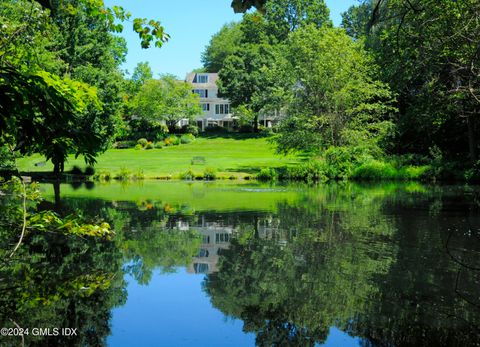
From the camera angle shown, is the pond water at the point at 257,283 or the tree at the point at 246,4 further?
the pond water at the point at 257,283

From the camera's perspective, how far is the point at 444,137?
1521 inches

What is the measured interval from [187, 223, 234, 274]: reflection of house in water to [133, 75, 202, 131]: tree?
51640 mm

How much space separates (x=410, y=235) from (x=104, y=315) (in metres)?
8.11

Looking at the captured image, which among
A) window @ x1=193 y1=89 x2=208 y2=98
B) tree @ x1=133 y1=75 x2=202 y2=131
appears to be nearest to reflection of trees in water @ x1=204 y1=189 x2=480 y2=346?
tree @ x1=133 y1=75 x2=202 y2=131

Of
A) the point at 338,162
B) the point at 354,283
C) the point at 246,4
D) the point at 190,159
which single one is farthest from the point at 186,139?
the point at 246,4

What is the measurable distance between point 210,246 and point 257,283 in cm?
345

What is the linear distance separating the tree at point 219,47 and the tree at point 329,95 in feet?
203

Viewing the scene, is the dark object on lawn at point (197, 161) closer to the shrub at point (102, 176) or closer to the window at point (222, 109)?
the shrub at point (102, 176)

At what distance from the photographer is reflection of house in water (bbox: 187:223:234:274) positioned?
9.48 metres

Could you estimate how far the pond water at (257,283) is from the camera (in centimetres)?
600

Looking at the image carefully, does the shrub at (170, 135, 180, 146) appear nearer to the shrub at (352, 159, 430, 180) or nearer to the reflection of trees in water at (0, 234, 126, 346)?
the shrub at (352, 159, 430, 180)

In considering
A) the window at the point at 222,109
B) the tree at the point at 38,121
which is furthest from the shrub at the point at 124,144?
the tree at the point at 38,121

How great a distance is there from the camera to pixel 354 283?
8.02 metres

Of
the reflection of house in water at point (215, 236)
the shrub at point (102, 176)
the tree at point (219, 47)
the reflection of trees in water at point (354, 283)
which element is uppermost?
the tree at point (219, 47)
